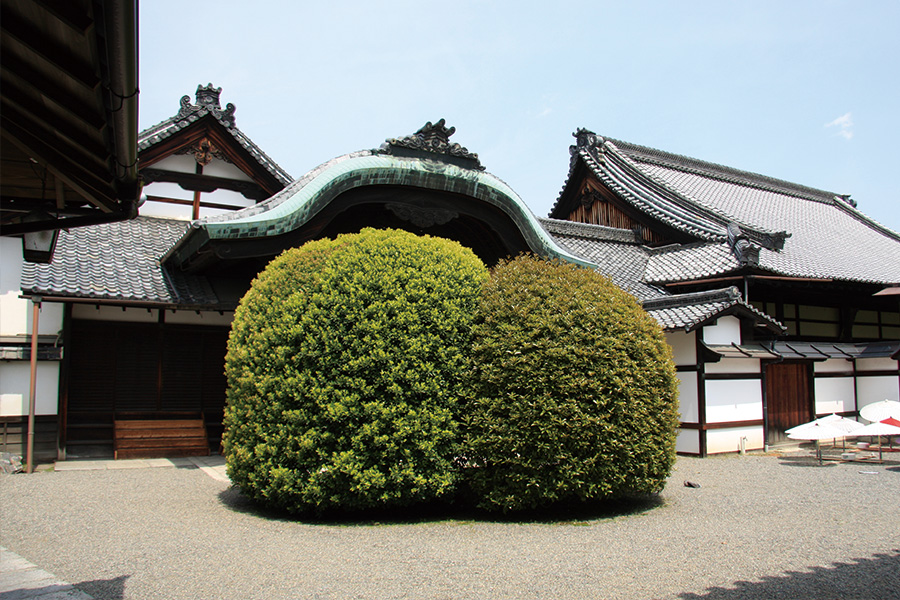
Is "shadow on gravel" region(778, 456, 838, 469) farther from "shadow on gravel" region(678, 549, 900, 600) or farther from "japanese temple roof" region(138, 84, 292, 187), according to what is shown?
"japanese temple roof" region(138, 84, 292, 187)

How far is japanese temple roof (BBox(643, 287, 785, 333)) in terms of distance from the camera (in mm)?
12383

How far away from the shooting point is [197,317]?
12.1 m

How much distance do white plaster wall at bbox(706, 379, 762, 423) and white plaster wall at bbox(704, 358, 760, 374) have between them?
0.69ft

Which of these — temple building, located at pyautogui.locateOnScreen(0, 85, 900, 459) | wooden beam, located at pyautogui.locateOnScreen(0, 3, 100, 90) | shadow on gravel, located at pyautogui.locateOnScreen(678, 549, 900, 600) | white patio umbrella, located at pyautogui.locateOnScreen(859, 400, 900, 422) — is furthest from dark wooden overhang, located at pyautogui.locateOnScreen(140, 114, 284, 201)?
white patio umbrella, located at pyautogui.locateOnScreen(859, 400, 900, 422)

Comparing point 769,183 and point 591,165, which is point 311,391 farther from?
point 769,183

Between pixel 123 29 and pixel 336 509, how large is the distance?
18.6ft

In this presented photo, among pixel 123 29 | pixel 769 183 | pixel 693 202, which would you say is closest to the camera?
pixel 123 29

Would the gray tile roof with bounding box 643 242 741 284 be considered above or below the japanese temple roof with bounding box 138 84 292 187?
below

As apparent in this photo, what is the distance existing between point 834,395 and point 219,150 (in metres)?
16.3

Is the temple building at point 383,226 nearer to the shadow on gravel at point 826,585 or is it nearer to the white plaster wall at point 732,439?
the white plaster wall at point 732,439

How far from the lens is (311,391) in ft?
21.7

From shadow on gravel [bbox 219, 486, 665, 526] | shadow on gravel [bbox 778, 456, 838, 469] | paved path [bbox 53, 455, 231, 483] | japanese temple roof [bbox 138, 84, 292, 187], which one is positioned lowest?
shadow on gravel [bbox 778, 456, 838, 469]

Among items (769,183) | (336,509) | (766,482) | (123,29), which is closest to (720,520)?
(766,482)

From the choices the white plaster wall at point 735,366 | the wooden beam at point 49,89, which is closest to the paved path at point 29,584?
the wooden beam at point 49,89
